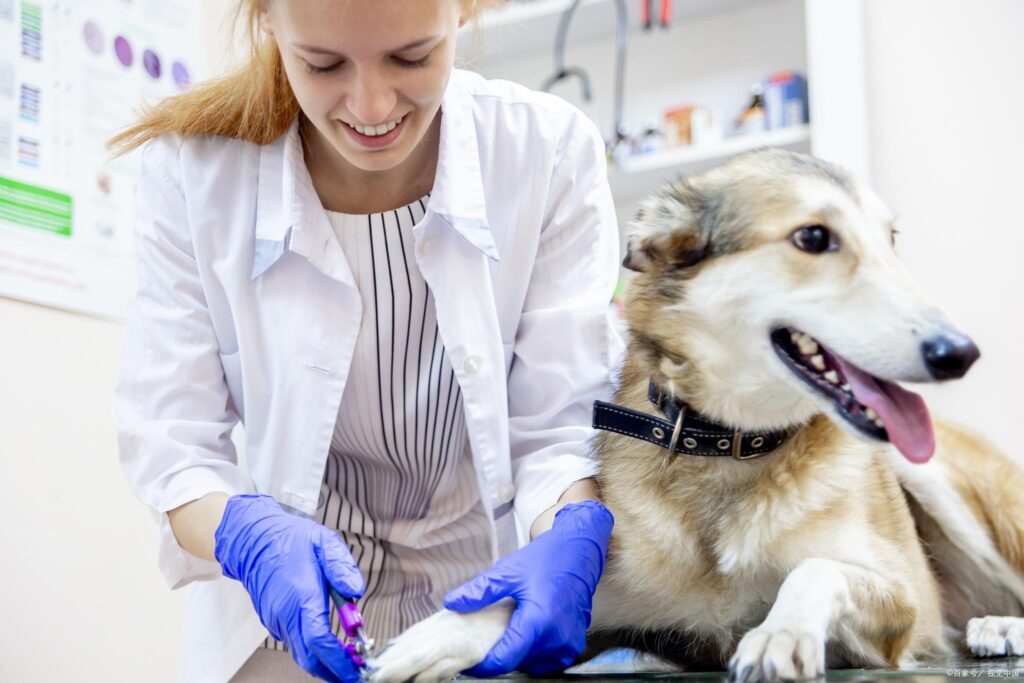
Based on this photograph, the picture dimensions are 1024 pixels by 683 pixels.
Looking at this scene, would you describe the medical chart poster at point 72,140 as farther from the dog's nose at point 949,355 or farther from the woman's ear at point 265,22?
the dog's nose at point 949,355

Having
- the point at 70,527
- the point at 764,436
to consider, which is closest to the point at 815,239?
the point at 764,436

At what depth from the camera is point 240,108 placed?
135 centimetres

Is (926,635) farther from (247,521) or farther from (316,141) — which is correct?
(316,141)

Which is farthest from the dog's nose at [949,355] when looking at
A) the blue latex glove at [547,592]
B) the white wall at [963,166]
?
the white wall at [963,166]

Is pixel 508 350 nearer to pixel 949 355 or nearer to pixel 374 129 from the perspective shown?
pixel 374 129

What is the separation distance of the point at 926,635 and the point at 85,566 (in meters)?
1.78

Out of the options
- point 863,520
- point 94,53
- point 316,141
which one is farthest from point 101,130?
point 863,520

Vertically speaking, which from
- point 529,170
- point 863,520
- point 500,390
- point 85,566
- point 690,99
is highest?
point 690,99

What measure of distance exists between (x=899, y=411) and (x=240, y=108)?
967mm

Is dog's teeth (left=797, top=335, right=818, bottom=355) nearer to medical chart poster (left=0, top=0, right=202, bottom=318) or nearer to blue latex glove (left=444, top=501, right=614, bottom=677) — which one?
blue latex glove (left=444, top=501, right=614, bottom=677)

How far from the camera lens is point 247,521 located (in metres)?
1.14

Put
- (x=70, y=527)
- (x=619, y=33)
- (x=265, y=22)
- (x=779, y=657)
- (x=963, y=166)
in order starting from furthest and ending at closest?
(x=619, y=33) → (x=963, y=166) → (x=70, y=527) → (x=265, y=22) → (x=779, y=657)

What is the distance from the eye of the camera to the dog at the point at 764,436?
92cm

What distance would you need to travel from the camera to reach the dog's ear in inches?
45.1
